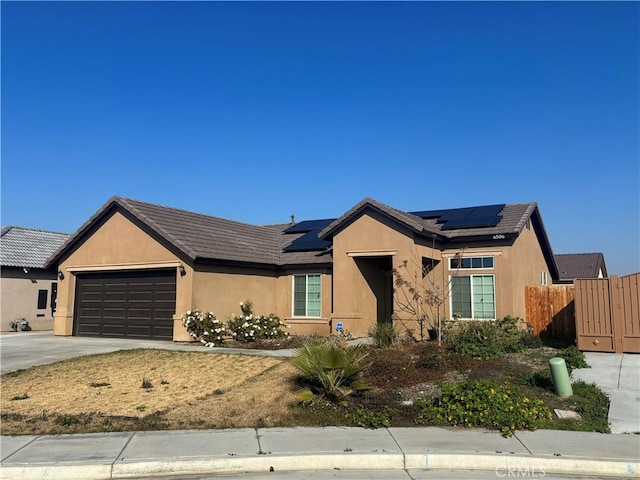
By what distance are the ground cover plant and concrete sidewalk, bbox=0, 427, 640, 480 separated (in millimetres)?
571

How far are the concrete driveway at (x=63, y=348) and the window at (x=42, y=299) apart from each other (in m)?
6.76

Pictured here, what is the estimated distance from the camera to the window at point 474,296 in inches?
733

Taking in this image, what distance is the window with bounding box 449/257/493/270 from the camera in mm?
18859

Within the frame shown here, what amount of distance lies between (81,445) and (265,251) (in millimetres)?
15157

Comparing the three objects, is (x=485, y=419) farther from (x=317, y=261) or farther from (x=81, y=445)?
(x=317, y=261)

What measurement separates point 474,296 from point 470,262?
1247 millimetres

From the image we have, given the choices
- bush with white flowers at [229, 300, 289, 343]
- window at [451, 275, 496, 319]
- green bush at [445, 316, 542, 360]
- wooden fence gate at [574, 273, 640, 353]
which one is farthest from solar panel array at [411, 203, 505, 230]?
bush with white flowers at [229, 300, 289, 343]

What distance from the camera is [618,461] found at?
691 centimetres

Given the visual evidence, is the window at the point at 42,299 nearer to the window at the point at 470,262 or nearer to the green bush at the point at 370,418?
the window at the point at 470,262

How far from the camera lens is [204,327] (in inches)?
709

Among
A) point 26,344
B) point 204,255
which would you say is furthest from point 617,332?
point 26,344

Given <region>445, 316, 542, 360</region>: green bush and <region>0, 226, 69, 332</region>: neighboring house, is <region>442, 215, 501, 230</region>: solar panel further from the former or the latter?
<region>0, 226, 69, 332</region>: neighboring house

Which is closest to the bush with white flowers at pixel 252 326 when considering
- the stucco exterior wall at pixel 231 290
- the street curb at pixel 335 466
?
the stucco exterior wall at pixel 231 290

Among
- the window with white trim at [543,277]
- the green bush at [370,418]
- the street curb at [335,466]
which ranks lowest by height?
the street curb at [335,466]
